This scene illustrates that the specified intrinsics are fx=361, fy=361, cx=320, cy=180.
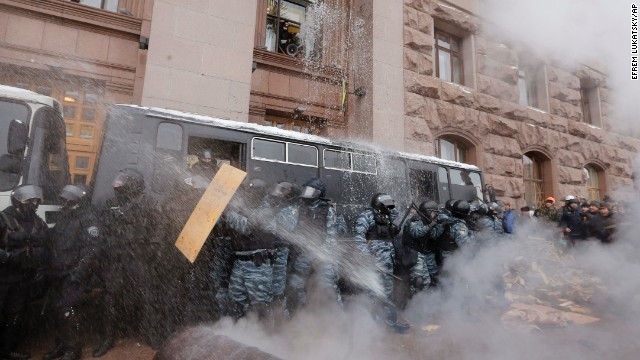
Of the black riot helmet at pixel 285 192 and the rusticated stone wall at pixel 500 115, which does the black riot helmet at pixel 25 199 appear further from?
the rusticated stone wall at pixel 500 115

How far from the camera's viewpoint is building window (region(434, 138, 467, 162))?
414 inches

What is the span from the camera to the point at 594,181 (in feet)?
45.3

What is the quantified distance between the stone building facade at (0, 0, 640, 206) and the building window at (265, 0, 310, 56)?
3 cm

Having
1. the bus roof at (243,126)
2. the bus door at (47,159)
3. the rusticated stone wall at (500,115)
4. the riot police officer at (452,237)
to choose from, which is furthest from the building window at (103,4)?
the riot police officer at (452,237)

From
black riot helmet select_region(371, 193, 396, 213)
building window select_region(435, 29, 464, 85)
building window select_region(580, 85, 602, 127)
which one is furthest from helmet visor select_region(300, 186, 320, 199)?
building window select_region(580, 85, 602, 127)

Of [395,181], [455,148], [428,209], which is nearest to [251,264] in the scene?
[428,209]

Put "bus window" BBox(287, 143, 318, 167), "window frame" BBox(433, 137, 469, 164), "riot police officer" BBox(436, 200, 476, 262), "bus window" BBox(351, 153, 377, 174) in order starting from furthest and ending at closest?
"window frame" BBox(433, 137, 469, 164), "bus window" BBox(351, 153, 377, 174), "bus window" BBox(287, 143, 318, 167), "riot police officer" BBox(436, 200, 476, 262)

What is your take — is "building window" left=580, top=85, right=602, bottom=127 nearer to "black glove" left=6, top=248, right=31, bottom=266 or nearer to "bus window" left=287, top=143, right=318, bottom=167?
"bus window" left=287, top=143, right=318, bottom=167

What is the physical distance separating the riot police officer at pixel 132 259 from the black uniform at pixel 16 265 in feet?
1.90

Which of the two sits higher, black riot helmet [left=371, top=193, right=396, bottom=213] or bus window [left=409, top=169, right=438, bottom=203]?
bus window [left=409, top=169, right=438, bottom=203]

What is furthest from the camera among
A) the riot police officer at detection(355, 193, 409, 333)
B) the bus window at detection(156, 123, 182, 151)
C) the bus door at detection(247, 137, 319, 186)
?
the bus door at detection(247, 137, 319, 186)

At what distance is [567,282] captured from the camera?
6676 millimetres

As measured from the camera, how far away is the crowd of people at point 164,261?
340cm

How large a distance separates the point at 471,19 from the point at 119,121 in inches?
430
